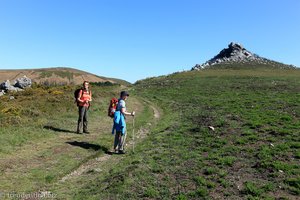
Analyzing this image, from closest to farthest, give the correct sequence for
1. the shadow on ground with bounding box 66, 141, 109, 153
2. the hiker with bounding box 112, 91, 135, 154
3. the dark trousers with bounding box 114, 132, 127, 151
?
the hiker with bounding box 112, 91, 135, 154 → the dark trousers with bounding box 114, 132, 127, 151 → the shadow on ground with bounding box 66, 141, 109, 153

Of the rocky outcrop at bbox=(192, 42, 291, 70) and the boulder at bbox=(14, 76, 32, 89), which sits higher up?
the rocky outcrop at bbox=(192, 42, 291, 70)

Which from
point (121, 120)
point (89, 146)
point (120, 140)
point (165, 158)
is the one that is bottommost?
point (89, 146)

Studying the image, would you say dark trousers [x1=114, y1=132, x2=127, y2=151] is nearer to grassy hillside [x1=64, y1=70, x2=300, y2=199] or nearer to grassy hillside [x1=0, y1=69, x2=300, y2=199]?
grassy hillside [x1=0, y1=69, x2=300, y2=199]

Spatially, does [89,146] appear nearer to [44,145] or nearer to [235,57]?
[44,145]

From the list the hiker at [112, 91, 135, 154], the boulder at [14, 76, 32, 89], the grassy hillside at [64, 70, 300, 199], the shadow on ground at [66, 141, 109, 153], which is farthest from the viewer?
the boulder at [14, 76, 32, 89]

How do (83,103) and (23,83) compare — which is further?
(23,83)

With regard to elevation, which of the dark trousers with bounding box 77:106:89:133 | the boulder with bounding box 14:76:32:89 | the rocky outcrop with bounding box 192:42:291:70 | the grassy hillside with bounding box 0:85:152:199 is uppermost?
the rocky outcrop with bounding box 192:42:291:70

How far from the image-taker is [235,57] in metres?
103

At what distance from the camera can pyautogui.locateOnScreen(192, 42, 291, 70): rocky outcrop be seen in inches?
3846

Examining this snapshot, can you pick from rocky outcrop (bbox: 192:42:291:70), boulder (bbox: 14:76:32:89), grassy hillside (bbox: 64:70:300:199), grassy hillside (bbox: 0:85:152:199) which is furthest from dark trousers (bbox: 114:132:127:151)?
rocky outcrop (bbox: 192:42:291:70)

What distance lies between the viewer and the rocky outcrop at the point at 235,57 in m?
97.7

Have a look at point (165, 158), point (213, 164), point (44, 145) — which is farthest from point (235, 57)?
point (213, 164)

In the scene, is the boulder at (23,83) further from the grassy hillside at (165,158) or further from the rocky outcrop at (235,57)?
the rocky outcrop at (235,57)

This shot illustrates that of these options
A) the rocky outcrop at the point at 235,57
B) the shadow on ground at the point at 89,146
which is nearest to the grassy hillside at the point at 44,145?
the shadow on ground at the point at 89,146
